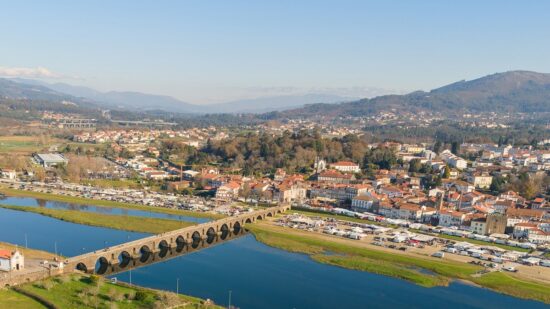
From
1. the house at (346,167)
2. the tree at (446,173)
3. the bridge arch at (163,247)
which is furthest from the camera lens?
the house at (346,167)

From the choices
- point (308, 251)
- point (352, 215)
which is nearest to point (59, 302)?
point (308, 251)

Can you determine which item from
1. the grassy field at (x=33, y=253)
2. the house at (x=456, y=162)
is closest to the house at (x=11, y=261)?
the grassy field at (x=33, y=253)

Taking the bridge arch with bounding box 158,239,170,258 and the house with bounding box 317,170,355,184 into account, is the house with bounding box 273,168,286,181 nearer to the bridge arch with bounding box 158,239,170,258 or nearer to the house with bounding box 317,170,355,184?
the house with bounding box 317,170,355,184

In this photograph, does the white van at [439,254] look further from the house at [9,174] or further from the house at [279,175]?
the house at [9,174]

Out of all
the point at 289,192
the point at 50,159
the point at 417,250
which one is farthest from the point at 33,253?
the point at 50,159

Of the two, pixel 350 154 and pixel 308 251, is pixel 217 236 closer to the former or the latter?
pixel 308 251

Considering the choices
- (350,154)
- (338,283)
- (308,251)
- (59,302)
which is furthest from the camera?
(350,154)
